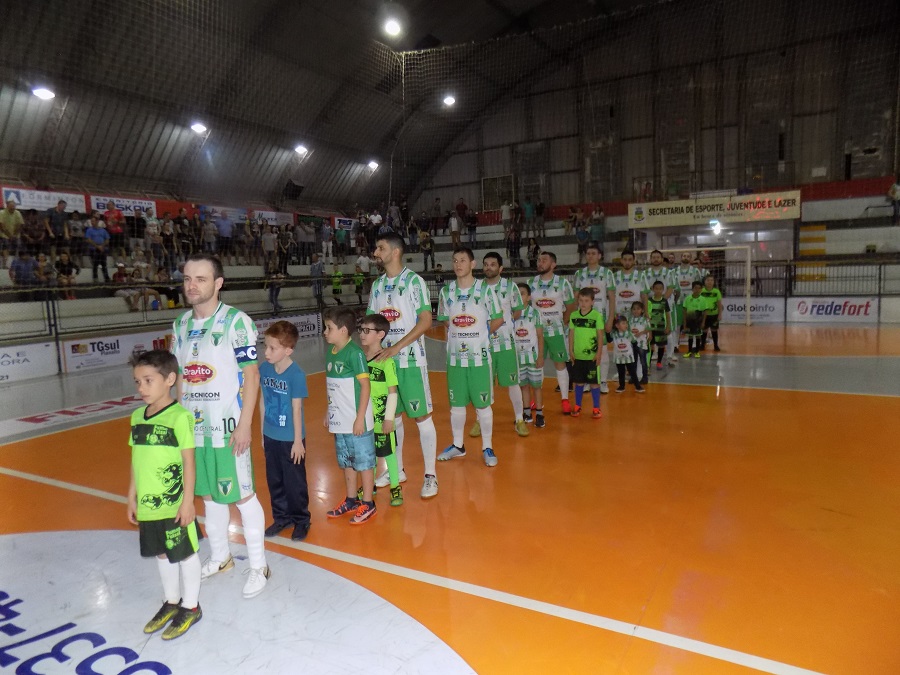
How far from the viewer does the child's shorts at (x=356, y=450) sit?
4.00 meters

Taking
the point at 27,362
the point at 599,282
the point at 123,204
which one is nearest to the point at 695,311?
the point at 599,282

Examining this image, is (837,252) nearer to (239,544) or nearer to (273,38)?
(273,38)

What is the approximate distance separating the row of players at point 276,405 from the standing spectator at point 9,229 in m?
12.3

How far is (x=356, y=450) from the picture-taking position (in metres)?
4.01

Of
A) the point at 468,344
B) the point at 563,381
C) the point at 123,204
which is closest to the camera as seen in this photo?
the point at 468,344

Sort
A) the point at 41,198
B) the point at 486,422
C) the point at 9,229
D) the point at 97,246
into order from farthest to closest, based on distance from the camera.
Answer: the point at 41,198, the point at 97,246, the point at 9,229, the point at 486,422

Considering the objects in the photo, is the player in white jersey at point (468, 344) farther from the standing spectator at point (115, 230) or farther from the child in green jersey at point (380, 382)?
the standing spectator at point (115, 230)

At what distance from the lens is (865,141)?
21.2 meters

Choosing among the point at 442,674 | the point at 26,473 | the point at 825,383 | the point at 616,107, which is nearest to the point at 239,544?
the point at 442,674

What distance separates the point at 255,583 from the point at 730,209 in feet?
64.9

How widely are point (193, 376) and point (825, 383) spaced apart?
8.42 meters

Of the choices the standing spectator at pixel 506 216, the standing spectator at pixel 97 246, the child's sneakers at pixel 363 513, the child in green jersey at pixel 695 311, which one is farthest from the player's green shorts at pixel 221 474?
the standing spectator at pixel 506 216

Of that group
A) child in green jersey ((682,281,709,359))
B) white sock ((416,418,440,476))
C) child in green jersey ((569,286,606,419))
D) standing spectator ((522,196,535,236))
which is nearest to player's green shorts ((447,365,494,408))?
white sock ((416,418,440,476))

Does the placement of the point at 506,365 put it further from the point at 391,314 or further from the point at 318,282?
the point at 318,282
